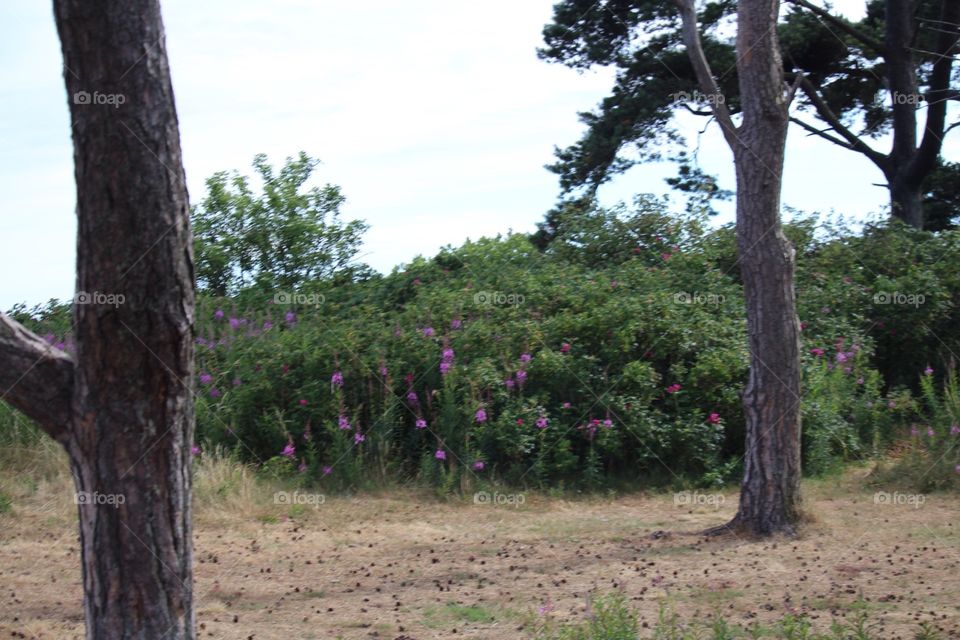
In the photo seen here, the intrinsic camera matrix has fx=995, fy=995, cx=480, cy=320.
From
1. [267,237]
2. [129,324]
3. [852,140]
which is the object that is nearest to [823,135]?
[852,140]

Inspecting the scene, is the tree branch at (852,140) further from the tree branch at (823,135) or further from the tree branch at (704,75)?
the tree branch at (704,75)

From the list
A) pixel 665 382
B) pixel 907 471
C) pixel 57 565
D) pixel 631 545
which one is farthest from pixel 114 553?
pixel 907 471

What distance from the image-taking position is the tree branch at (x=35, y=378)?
4.36m

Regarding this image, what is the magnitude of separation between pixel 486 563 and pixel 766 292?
3.18m

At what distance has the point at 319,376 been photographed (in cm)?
1119

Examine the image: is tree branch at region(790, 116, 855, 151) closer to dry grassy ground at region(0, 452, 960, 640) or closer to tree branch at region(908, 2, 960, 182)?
tree branch at region(908, 2, 960, 182)

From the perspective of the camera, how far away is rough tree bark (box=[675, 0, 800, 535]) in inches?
323

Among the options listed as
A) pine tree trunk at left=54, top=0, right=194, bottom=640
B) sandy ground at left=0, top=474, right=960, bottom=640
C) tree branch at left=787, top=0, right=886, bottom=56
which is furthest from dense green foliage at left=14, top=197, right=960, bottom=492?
tree branch at left=787, top=0, right=886, bottom=56

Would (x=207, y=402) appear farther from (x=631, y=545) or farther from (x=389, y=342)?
(x=631, y=545)

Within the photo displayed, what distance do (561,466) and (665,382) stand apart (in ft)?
5.48

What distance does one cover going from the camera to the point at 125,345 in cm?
432

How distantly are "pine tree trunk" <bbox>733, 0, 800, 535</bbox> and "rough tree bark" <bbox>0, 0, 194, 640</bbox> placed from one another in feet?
17.1

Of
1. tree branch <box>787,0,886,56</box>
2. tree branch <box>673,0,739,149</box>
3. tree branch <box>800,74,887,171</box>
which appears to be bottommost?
tree branch <box>673,0,739,149</box>

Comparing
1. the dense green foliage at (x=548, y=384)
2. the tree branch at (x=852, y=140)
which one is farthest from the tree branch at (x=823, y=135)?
the dense green foliage at (x=548, y=384)
